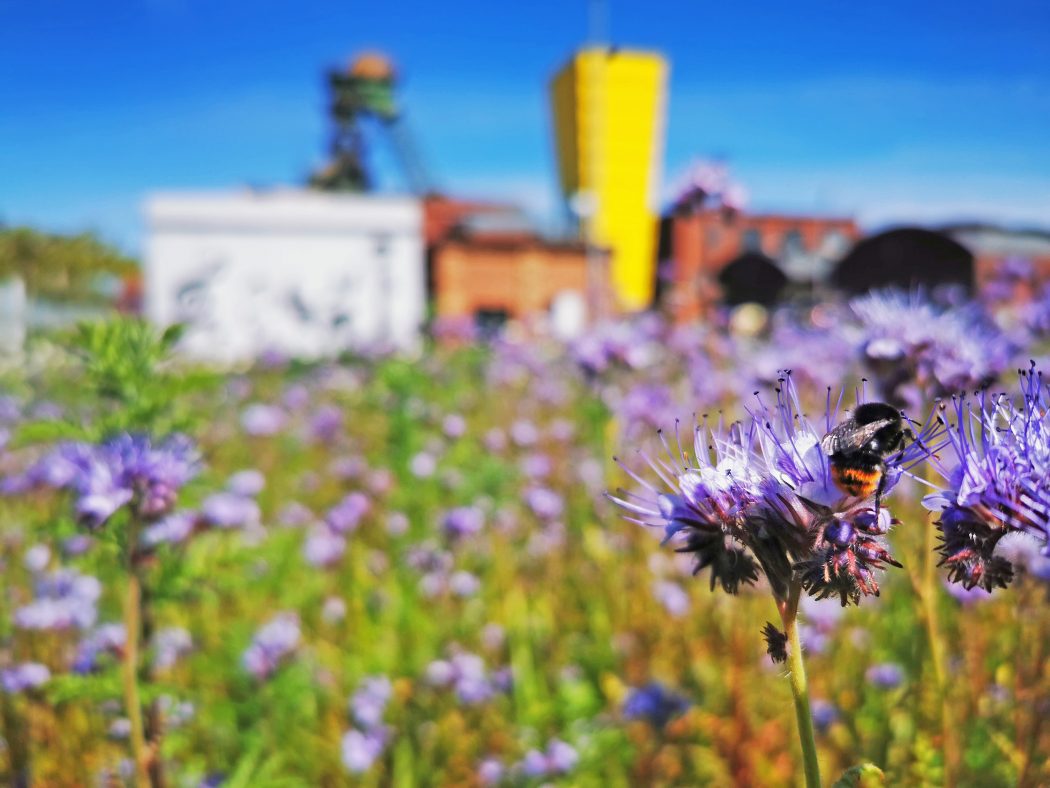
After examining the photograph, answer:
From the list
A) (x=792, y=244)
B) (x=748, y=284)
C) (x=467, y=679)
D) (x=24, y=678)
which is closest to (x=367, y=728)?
(x=467, y=679)

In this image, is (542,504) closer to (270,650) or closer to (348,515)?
(348,515)

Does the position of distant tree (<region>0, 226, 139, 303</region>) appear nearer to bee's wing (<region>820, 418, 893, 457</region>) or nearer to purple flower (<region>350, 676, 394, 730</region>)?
purple flower (<region>350, 676, 394, 730</region>)

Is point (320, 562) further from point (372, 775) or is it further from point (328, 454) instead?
point (328, 454)

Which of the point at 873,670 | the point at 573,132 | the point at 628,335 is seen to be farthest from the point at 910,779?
the point at 573,132

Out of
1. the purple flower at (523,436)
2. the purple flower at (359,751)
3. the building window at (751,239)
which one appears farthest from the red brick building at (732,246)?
the purple flower at (359,751)

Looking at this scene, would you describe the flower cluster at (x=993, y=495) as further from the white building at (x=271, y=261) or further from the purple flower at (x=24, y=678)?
the white building at (x=271, y=261)
